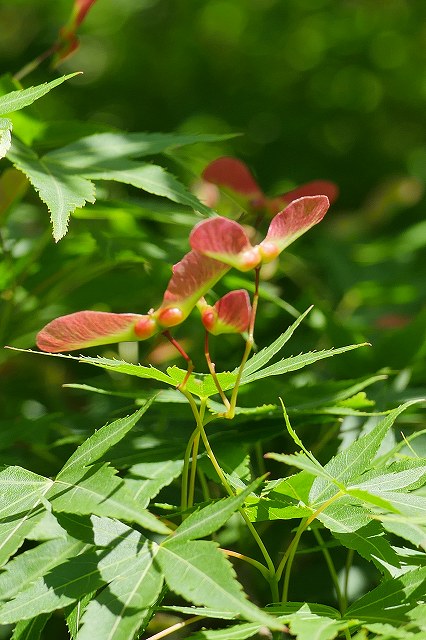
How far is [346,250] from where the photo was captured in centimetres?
162

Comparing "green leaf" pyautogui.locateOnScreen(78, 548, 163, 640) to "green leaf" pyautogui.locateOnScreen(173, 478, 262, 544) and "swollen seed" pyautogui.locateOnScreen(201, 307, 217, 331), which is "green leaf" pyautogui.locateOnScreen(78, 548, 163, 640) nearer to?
"green leaf" pyautogui.locateOnScreen(173, 478, 262, 544)

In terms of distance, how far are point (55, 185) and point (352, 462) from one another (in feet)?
1.36

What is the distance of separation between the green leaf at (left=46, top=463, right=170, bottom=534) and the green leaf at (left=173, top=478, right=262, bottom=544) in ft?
0.12

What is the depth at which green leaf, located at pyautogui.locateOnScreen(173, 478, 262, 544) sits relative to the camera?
1.91 ft

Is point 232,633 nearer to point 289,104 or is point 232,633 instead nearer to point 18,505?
point 18,505

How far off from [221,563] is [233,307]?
19 centimetres

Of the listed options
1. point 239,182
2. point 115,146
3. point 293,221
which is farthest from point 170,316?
point 239,182

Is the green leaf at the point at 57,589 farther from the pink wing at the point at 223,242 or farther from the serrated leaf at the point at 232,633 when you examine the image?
the pink wing at the point at 223,242

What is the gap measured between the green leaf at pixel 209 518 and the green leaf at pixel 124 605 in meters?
0.04

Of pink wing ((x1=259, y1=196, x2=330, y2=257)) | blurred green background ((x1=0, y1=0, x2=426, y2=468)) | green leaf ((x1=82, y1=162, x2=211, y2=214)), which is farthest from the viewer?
blurred green background ((x1=0, y1=0, x2=426, y2=468))

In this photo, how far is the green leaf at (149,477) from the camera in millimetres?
743

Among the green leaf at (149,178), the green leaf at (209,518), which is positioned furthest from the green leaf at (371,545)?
the green leaf at (149,178)

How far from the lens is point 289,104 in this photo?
7.64ft

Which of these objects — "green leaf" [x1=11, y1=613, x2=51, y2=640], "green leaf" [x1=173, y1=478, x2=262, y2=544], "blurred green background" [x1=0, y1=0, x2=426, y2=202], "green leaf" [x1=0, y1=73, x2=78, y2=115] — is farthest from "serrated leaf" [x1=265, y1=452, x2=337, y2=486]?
"blurred green background" [x1=0, y1=0, x2=426, y2=202]
